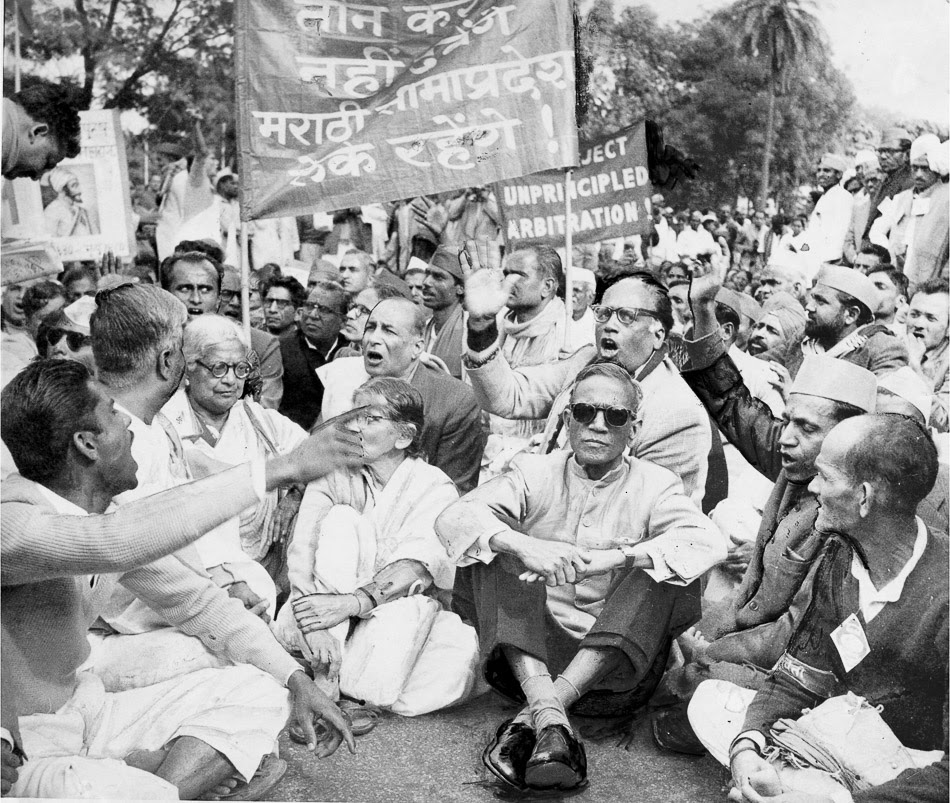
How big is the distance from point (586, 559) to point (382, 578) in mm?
864

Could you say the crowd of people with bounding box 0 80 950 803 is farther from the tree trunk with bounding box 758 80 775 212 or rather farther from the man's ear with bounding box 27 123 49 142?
the tree trunk with bounding box 758 80 775 212

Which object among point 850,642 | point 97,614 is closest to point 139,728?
point 97,614

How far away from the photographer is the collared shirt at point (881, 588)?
16.8ft

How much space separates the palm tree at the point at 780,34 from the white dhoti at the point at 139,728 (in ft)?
10.9

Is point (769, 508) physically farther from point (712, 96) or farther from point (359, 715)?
point (359, 715)

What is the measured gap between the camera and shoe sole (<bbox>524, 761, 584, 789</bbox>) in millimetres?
5004

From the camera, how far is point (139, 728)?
16.7ft

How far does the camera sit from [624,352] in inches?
218

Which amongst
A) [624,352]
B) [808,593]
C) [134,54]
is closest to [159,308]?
[134,54]

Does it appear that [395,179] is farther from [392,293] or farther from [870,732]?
[870,732]

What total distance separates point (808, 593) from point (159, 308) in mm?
2933

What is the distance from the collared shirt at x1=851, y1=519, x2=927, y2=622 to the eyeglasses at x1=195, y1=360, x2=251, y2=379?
2.71 m

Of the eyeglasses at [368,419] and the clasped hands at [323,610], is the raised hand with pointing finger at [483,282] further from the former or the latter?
the clasped hands at [323,610]

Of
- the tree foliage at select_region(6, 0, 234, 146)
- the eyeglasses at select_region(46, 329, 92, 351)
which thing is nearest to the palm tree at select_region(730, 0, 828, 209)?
the tree foliage at select_region(6, 0, 234, 146)
